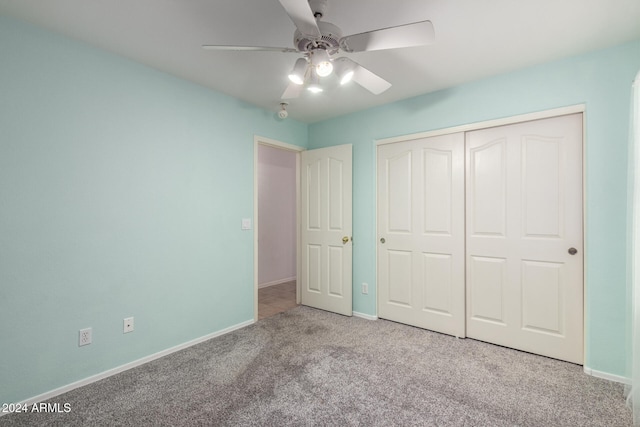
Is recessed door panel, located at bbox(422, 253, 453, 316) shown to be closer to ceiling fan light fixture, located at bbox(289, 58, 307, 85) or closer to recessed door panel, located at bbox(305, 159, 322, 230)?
recessed door panel, located at bbox(305, 159, 322, 230)

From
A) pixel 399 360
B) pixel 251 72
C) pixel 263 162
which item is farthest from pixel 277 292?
pixel 251 72

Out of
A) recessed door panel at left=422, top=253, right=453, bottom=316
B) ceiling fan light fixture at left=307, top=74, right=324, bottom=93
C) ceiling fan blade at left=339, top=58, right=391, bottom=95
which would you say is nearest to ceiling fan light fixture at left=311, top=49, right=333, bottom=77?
ceiling fan blade at left=339, top=58, right=391, bottom=95

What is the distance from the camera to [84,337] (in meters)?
2.01

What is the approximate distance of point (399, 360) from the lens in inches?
91.8

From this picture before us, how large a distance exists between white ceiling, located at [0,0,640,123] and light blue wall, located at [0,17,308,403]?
25cm

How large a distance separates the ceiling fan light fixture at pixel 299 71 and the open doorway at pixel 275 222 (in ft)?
9.34

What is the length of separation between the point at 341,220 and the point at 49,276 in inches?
100

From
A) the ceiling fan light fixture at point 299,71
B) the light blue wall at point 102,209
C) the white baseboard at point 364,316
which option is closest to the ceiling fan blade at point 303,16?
the ceiling fan light fixture at point 299,71

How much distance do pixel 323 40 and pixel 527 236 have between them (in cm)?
223

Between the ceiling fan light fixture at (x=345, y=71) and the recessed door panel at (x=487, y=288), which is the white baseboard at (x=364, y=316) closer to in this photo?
the recessed door panel at (x=487, y=288)

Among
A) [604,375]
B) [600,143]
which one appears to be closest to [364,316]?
[604,375]

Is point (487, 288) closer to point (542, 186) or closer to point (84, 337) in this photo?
point (542, 186)

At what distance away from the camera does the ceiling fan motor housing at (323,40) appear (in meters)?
1.45

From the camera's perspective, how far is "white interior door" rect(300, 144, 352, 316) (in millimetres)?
3395
